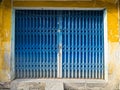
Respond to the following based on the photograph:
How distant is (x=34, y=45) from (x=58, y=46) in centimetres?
70

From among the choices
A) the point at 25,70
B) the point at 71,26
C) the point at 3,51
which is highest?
the point at 71,26

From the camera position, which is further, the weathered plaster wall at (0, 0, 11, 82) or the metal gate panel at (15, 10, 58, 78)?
the metal gate panel at (15, 10, 58, 78)

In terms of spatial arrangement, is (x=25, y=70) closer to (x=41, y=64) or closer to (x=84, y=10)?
(x=41, y=64)

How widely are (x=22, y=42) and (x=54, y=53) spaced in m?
0.99

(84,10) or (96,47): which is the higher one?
(84,10)

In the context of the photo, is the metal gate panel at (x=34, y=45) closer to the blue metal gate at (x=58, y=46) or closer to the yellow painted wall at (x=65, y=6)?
the blue metal gate at (x=58, y=46)

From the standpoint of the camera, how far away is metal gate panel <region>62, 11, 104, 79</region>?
8680mm

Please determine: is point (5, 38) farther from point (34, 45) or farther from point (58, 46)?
point (58, 46)

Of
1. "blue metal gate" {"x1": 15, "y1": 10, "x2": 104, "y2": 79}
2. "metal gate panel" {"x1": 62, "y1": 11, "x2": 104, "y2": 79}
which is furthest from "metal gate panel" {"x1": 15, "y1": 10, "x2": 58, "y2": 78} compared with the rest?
"metal gate panel" {"x1": 62, "y1": 11, "x2": 104, "y2": 79}

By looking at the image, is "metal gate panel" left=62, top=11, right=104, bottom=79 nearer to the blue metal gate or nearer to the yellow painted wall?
the blue metal gate

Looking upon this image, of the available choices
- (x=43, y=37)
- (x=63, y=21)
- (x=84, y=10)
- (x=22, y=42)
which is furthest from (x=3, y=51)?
(x=84, y=10)

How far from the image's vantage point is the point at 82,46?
28.5 ft

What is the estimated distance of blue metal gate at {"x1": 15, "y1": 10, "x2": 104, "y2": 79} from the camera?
867 centimetres

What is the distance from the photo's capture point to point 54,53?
870 cm
